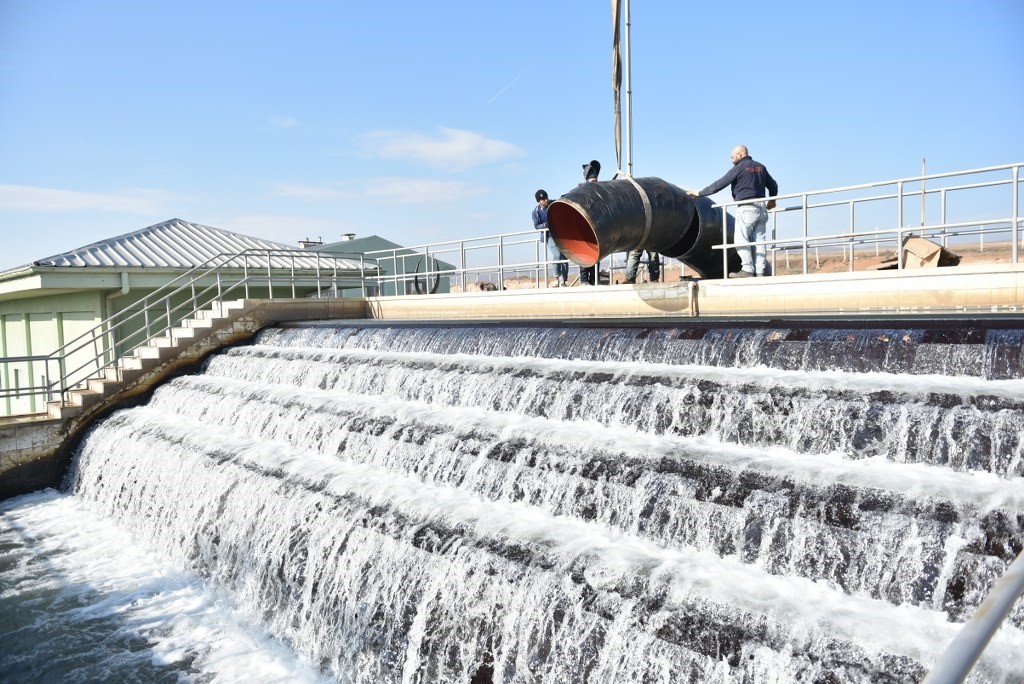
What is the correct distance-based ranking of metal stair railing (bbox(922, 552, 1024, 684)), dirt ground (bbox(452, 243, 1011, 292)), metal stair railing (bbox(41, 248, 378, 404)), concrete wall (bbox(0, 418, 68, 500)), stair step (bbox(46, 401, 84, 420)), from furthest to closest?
metal stair railing (bbox(41, 248, 378, 404)), dirt ground (bbox(452, 243, 1011, 292)), stair step (bbox(46, 401, 84, 420)), concrete wall (bbox(0, 418, 68, 500)), metal stair railing (bbox(922, 552, 1024, 684))

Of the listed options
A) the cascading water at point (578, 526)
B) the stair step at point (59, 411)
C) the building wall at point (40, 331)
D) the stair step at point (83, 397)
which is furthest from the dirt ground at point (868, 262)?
the building wall at point (40, 331)

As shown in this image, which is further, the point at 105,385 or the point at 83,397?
the point at 105,385

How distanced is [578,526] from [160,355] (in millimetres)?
11541

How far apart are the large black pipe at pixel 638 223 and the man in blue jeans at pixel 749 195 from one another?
1.44 feet

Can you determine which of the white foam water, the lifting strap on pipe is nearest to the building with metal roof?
the white foam water

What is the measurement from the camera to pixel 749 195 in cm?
1038

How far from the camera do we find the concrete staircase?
13.5m

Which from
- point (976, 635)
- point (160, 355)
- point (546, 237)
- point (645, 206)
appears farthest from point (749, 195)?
point (160, 355)

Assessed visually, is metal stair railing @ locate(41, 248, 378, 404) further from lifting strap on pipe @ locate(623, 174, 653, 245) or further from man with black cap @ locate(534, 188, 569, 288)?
lifting strap on pipe @ locate(623, 174, 653, 245)

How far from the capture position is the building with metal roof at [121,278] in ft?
59.3

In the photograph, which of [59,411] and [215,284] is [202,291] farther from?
[59,411]

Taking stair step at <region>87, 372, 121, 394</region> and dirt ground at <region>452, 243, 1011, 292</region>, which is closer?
stair step at <region>87, 372, 121, 394</region>

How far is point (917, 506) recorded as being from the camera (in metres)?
4.25

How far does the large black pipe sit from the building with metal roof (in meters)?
8.32
